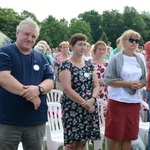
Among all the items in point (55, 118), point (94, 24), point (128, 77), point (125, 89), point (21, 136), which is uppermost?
point (94, 24)

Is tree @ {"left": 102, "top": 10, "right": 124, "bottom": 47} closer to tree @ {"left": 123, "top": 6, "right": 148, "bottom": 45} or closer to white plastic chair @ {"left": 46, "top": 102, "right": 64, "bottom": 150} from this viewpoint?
tree @ {"left": 123, "top": 6, "right": 148, "bottom": 45}

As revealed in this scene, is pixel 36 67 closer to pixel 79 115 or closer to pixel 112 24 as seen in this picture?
pixel 79 115

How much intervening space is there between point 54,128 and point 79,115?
0.79 metres

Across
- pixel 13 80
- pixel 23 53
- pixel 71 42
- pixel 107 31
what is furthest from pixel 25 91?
pixel 107 31

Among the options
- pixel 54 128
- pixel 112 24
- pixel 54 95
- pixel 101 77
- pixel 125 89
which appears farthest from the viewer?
pixel 112 24

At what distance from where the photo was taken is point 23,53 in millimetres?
2627

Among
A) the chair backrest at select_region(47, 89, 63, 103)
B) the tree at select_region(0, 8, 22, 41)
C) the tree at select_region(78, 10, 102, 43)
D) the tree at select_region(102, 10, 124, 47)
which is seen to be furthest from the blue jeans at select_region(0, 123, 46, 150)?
the tree at select_region(78, 10, 102, 43)

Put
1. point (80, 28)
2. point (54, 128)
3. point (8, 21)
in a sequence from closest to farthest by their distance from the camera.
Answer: point (54, 128), point (8, 21), point (80, 28)

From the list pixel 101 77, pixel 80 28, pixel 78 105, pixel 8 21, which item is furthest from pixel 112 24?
pixel 78 105

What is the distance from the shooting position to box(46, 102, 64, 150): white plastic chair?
3.79m

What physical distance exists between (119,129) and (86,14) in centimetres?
8068

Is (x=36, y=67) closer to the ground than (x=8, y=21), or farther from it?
closer to the ground

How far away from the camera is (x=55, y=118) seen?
4.11m

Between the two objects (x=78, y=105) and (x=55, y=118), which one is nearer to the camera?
(x=78, y=105)
